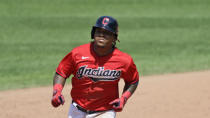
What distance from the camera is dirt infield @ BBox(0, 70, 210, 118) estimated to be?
8992 millimetres

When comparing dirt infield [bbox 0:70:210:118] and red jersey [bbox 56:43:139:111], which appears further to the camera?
dirt infield [bbox 0:70:210:118]

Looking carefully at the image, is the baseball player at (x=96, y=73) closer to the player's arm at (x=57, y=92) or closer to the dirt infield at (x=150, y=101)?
the player's arm at (x=57, y=92)

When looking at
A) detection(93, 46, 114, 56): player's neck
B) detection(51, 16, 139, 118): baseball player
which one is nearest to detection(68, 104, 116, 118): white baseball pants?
detection(51, 16, 139, 118): baseball player

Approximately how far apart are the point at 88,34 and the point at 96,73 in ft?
41.6

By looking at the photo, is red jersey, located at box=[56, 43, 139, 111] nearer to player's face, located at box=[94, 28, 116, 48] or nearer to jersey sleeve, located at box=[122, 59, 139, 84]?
jersey sleeve, located at box=[122, 59, 139, 84]

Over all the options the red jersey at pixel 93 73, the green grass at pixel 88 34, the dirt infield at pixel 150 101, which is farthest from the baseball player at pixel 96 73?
the green grass at pixel 88 34

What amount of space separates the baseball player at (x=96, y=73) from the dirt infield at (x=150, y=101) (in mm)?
3450

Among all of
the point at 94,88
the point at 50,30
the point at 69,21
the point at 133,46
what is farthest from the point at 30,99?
the point at 69,21

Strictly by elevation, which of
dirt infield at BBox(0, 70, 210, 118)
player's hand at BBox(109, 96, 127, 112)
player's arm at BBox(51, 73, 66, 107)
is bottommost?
dirt infield at BBox(0, 70, 210, 118)

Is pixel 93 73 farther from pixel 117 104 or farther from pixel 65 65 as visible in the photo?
pixel 117 104

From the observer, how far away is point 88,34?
18.0 meters

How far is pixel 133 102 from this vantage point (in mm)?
9828

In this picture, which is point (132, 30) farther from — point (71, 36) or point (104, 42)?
point (104, 42)

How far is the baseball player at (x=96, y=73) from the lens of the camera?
17.5ft
